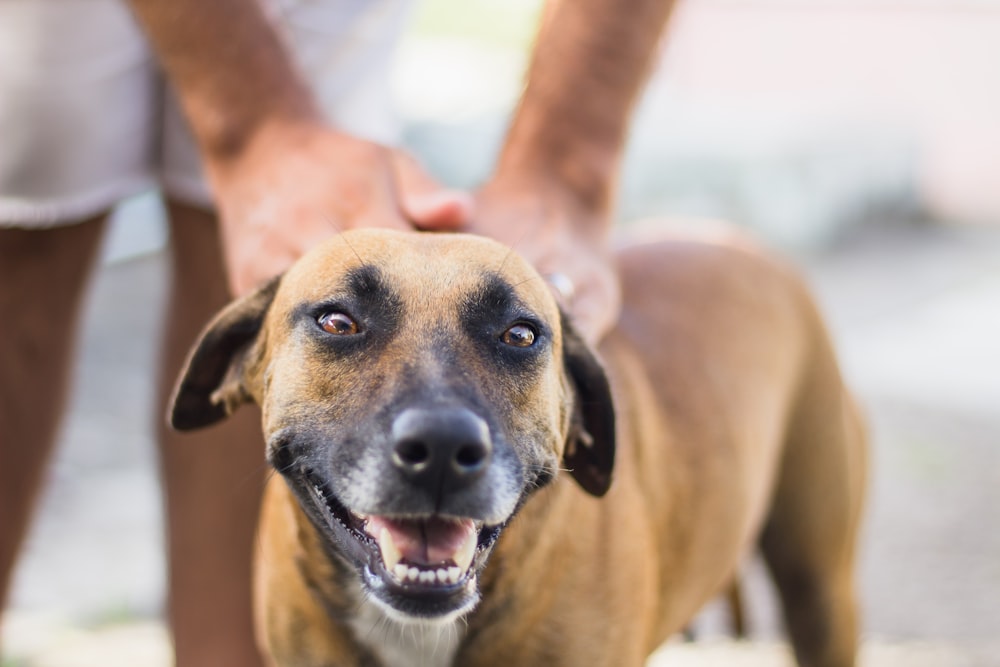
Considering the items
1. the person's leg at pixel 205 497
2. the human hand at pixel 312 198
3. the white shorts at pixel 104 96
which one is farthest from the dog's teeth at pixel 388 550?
the white shorts at pixel 104 96

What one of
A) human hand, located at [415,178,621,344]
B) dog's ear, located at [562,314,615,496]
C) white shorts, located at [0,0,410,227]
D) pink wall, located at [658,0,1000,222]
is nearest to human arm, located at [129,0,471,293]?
human hand, located at [415,178,621,344]

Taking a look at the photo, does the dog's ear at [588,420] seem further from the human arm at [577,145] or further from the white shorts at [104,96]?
the white shorts at [104,96]

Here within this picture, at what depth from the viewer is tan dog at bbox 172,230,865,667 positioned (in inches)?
82.6

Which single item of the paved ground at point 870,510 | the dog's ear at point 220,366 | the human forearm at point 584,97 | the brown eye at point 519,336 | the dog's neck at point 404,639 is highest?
the human forearm at point 584,97

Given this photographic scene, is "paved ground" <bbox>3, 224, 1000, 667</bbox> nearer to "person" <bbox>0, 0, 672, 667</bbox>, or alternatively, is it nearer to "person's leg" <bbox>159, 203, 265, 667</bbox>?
"person's leg" <bbox>159, 203, 265, 667</bbox>

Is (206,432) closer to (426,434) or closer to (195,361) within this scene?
(195,361)

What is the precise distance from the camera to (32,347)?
3240 millimetres

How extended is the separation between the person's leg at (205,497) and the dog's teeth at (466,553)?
4.08 ft

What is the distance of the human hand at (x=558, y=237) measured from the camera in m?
2.69

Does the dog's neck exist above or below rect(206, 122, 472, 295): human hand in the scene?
below

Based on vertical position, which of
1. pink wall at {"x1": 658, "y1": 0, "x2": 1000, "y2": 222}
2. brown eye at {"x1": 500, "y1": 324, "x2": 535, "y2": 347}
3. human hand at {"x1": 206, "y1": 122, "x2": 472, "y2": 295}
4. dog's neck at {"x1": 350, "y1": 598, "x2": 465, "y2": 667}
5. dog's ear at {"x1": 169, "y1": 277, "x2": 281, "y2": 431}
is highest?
brown eye at {"x1": 500, "y1": 324, "x2": 535, "y2": 347}

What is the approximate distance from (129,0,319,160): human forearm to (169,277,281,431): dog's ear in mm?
529

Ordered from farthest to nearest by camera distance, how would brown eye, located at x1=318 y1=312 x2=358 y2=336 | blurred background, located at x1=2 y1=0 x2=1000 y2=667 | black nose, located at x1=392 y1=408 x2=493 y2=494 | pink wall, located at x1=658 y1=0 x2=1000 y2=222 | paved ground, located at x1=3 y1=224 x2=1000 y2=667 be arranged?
pink wall, located at x1=658 y1=0 x2=1000 y2=222 < blurred background, located at x1=2 y1=0 x2=1000 y2=667 < paved ground, located at x1=3 y1=224 x2=1000 y2=667 < brown eye, located at x1=318 y1=312 x2=358 y2=336 < black nose, located at x1=392 y1=408 x2=493 y2=494

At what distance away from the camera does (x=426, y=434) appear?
1958 millimetres
